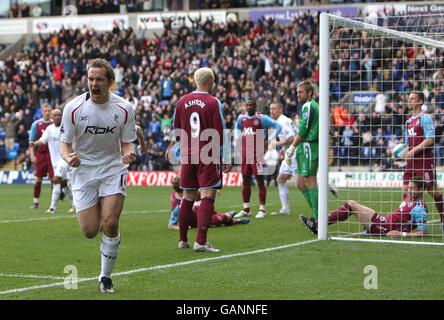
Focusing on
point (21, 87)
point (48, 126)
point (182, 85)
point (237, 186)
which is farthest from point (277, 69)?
point (48, 126)

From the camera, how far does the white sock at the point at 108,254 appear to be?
309 inches

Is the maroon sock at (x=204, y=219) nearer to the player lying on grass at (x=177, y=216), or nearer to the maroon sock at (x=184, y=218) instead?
the maroon sock at (x=184, y=218)

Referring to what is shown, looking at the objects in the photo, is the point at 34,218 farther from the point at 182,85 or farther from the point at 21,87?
the point at 21,87

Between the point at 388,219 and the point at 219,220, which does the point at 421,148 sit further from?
the point at 219,220

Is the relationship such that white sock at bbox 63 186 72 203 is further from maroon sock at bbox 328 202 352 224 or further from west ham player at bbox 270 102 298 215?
maroon sock at bbox 328 202 352 224

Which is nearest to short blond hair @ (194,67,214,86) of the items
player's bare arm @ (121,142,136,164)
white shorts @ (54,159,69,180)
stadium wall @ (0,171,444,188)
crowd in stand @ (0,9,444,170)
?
player's bare arm @ (121,142,136,164)

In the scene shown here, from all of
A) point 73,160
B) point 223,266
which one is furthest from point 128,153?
point 223,266

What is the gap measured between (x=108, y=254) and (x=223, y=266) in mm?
1940

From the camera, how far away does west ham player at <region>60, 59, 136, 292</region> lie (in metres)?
7.92

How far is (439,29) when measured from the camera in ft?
45.1

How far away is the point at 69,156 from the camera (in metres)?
7.84

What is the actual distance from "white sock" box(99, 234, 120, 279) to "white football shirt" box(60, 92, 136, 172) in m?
0.68

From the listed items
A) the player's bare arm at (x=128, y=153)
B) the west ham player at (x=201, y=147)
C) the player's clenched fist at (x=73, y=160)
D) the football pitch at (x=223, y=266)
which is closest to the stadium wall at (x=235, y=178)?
the football pitch at (x=223, y=266)

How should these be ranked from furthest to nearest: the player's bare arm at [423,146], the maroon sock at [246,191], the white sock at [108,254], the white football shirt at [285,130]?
the white football shirt at [285,130]
the maroon sock at [246,191]
the player's bare arm at [423,146]
the white sock at [108,254]
